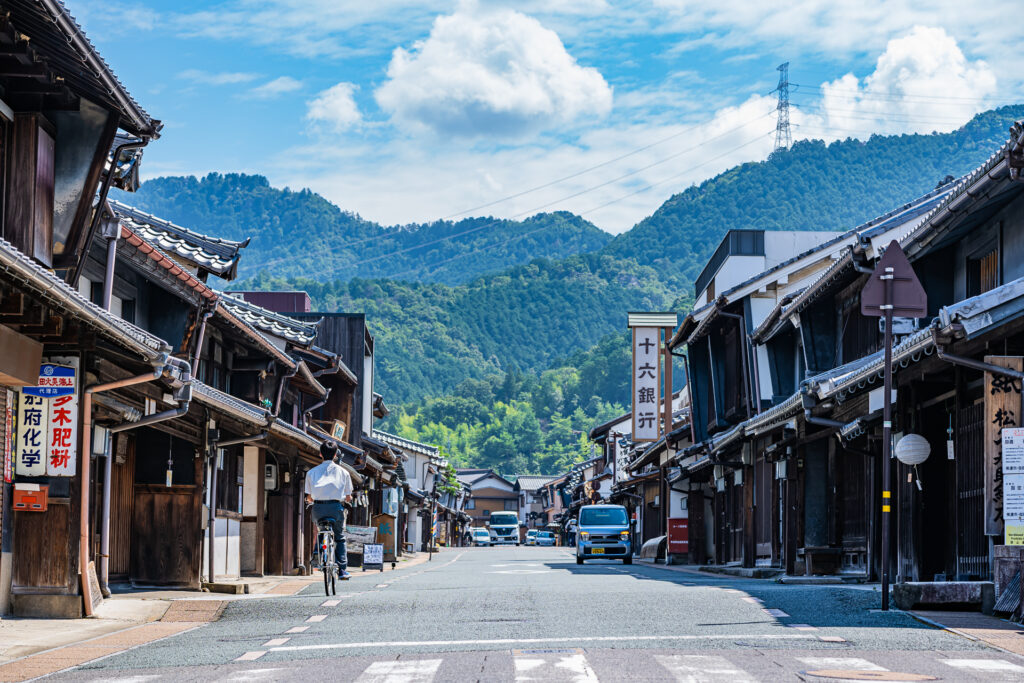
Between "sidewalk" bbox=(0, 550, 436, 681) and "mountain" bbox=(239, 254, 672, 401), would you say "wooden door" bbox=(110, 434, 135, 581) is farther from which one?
"mountain" bbox=(239, 254, 672, 401)

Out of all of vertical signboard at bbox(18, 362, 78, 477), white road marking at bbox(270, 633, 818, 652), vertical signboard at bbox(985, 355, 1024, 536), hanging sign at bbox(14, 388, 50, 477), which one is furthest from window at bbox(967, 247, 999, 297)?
hanging sign at bbox(14, 388, 50, 477)

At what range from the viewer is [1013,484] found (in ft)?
39.7

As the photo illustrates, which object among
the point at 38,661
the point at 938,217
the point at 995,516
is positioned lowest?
the point at 38,661

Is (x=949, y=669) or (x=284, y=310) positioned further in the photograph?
(x=284, y=310)

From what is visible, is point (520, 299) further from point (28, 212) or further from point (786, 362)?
point (28, 212)

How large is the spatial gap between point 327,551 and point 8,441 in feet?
21.7

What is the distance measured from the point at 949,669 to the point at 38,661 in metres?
6.99

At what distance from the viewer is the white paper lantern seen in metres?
15.8

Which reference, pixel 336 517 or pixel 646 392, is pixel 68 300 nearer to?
pixel 336 517

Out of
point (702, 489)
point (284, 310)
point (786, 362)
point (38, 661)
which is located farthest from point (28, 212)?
point (284, 310)

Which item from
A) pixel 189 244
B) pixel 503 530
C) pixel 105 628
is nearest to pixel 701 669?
pixel 105 628

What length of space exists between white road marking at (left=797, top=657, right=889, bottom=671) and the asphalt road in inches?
0.6

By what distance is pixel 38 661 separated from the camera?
31.5 ft

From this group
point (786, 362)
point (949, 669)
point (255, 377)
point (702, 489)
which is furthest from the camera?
point (702, 489)
